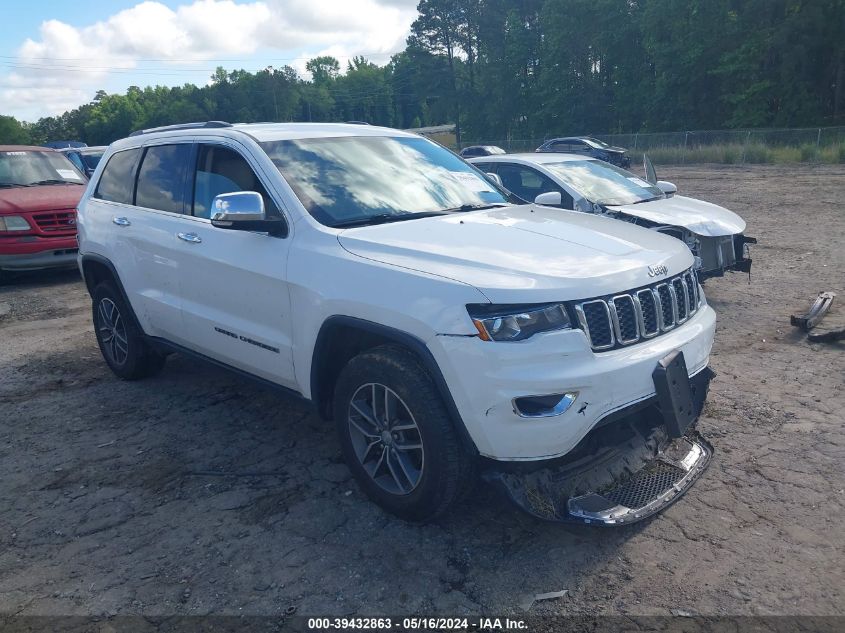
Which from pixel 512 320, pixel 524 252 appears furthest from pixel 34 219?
pixel 512 320

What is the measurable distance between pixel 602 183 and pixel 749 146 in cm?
2772

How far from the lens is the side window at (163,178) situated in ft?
15.9

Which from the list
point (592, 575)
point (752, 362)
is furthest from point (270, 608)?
point (752, 362)

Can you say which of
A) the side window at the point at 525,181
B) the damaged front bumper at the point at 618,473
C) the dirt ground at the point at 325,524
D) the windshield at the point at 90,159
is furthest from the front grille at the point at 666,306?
the windshield at the point at 90,159

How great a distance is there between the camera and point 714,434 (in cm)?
450

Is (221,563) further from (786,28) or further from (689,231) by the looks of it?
(786,28)

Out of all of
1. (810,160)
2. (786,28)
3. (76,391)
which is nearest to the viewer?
(76,391)

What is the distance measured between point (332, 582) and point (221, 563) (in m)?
0.58

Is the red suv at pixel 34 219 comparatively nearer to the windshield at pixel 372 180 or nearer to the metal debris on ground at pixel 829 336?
the windshield at pixel 372 180

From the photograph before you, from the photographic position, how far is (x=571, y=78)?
207 ft

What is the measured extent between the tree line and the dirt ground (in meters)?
48.6

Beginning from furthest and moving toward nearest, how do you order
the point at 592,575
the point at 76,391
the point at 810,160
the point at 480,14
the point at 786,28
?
1. the point at 480,14
2. the point at 786,28
3. the point at 810,160
4. the point at 76,391
5. the point at 592,575

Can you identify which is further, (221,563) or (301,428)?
(301,428)

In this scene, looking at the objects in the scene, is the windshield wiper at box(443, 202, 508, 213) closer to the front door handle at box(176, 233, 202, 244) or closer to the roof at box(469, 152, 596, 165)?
the front door handle at box(176, 233, 202, 244)
